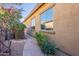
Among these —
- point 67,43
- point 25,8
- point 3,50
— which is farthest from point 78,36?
point 3,50

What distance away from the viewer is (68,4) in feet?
11.8

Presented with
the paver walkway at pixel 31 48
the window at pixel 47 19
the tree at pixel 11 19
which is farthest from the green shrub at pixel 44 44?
the tree at pixel 11 19

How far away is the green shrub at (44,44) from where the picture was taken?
3.70m

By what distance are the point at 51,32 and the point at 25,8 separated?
0.79 metres

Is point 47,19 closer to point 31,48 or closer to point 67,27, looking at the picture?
point 67,27

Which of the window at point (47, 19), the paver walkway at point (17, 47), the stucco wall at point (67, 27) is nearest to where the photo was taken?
the stucco wall at point (67, 27)

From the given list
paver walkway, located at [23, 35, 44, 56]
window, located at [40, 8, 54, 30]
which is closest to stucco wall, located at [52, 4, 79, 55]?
window, located at [40, 8, 54, 30]

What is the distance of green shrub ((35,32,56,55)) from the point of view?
370cm

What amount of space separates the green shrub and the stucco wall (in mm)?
257

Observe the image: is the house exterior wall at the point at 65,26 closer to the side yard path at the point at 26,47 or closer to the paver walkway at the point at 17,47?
the side yard path at the point at 26,47

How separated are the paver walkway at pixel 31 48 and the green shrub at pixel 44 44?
8 centimetres

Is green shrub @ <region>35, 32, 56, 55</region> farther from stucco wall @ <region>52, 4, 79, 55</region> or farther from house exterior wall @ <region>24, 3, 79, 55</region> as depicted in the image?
stucco wall @ <region>52, 4, 79, 55</region>

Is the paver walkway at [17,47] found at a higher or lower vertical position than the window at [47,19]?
lower

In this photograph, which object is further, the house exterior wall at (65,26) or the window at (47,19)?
the window at (47,19)
